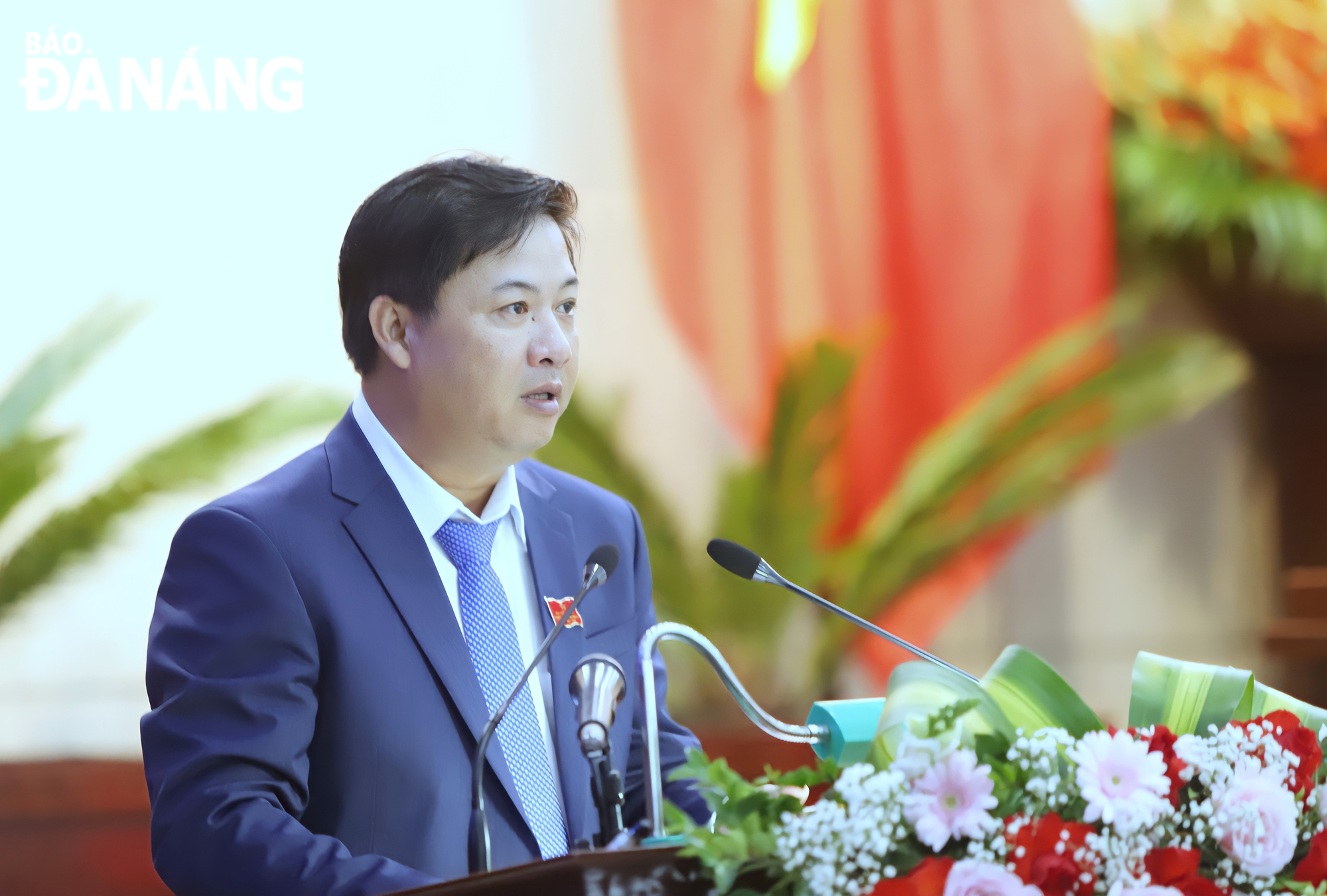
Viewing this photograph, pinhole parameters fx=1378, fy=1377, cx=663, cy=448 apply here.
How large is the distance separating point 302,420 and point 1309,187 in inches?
191

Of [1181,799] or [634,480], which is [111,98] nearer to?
[634,480]

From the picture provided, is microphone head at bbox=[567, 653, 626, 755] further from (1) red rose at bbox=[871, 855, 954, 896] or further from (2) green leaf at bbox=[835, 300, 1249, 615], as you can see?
(2) green leaf at bbox=[835, 300, 1249, 615]

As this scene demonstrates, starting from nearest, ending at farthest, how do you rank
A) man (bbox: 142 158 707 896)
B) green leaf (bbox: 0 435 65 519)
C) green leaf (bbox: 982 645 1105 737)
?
1. green leaf (bbox: 982 645 1105 737)
2. man (bbox: 142 158 707 896)
3. green leaf (bbox: 0 435 65 519)

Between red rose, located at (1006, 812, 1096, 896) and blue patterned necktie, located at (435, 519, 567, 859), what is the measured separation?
3.34 ft

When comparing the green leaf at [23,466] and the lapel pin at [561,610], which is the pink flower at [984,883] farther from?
the green leaf at [23,466]

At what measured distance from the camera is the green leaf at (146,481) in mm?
5316

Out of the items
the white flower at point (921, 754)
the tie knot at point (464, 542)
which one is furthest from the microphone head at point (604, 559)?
the white flower at point (921, 754)

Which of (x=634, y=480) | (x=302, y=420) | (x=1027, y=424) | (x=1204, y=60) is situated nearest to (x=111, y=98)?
(x=302, y=420)

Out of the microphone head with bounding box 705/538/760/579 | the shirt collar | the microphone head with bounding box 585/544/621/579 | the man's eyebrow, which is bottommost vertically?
the microphone head with bounding box 705/538/760/579

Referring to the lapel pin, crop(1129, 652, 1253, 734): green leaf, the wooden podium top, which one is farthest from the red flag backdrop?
the wooden podium top

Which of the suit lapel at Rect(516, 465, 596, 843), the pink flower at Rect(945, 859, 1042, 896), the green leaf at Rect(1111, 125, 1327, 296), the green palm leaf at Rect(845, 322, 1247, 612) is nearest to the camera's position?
the pink flower at Rect(945, 859, 1042, 896)

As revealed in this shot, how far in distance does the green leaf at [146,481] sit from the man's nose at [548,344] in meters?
3.64

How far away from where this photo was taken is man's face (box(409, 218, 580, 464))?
216 cm

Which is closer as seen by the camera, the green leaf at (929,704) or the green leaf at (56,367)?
the green leaf at (929,704)
